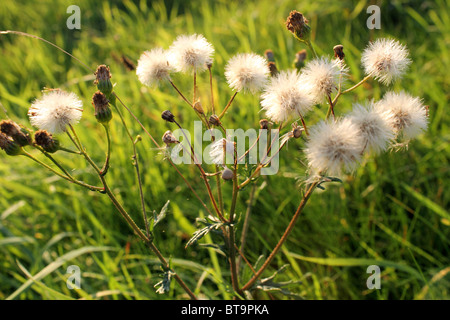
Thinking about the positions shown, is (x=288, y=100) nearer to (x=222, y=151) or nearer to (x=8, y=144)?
(x=222, y=151)

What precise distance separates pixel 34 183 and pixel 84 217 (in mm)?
467

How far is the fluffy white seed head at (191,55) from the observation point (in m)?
1.46

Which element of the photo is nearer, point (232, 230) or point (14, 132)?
point (14, 132)

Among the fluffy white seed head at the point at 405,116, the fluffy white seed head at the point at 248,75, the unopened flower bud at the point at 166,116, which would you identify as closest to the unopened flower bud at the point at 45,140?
the unopened flower bud at the point at 166,116

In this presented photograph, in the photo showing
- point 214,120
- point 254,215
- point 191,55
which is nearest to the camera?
point 214,120

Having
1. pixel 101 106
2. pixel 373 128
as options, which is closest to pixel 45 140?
pixel 101 106

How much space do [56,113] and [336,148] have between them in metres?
0.93

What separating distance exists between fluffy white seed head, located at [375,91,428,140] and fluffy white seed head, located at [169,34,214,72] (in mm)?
647

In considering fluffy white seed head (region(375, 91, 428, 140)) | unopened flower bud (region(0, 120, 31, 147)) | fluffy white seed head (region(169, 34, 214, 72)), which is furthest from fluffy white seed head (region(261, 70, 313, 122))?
unopened flower bud (region(0, 120, 31, 147))

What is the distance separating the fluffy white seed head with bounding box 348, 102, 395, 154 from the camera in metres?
1.15

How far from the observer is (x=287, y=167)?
2.54 m

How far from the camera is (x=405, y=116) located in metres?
→ 1.26

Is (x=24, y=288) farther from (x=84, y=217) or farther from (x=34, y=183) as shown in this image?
(x=34, y=183)

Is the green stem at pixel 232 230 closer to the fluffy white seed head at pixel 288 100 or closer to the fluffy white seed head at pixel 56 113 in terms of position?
the fluffy white seed head at pixel 288 100
